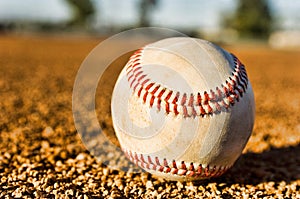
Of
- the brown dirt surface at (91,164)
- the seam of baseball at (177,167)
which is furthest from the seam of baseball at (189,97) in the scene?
the brown dirt surface at (91,164)

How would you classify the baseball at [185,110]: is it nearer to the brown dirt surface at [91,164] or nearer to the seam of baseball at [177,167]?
the seam of baseball at [177,167]

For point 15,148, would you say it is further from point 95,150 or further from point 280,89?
point 280,89

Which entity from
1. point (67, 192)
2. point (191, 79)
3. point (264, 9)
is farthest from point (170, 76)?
point (264, 9)

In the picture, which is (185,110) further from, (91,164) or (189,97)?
(91,164)

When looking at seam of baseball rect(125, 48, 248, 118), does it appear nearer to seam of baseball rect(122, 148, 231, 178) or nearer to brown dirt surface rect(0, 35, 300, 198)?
seam of baseball rect(122, 148, 231, 178)

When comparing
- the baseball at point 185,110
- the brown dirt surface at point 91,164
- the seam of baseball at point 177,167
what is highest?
the baseball at point 185,110

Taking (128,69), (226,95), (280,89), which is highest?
(128,69)

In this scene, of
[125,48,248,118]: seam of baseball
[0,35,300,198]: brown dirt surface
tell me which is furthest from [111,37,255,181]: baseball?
[0,35,300,198]: brown dirt surface

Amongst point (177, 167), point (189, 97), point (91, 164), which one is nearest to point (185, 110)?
point (189, 97)
